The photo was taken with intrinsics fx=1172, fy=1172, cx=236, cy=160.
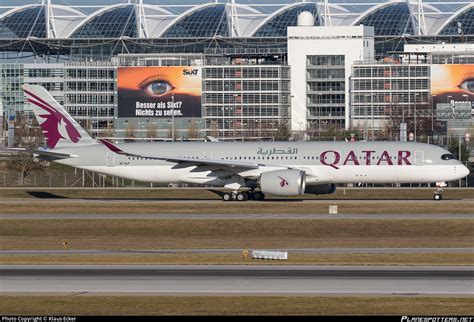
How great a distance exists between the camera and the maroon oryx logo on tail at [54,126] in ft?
273

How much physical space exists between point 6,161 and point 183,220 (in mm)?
61224

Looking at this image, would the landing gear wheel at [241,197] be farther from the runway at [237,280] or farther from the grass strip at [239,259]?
the runway at [237,280]

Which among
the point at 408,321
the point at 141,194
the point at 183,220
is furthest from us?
the point at 141,194

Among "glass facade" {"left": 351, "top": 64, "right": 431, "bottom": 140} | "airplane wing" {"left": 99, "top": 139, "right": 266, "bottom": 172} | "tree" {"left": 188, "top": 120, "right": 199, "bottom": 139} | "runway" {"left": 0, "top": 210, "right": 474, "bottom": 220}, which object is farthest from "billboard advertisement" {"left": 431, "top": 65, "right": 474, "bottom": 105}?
"runway" {"left": 0, "top": 210, "right": 474, "bottom": 220}

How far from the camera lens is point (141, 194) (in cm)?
9056

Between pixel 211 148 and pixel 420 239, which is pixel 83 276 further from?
pixel 211 148

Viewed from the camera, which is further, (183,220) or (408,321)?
(183,220)

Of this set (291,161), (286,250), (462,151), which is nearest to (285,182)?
(291,161)

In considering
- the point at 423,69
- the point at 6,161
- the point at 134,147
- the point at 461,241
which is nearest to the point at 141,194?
the point at 134,147

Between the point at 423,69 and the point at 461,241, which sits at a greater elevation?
the point at 423,69

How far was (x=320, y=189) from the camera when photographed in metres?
79.8

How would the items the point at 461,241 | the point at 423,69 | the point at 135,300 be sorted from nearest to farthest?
the point at 135,300
the point at 461,241
the point at 423,69

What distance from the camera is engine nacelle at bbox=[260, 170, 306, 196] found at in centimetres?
7438

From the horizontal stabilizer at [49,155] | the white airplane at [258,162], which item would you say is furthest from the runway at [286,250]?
the horizontal stabilizer at [49,155]
